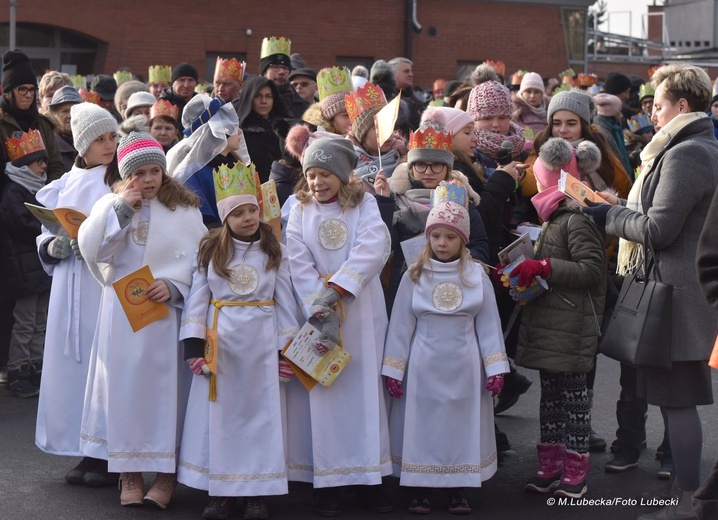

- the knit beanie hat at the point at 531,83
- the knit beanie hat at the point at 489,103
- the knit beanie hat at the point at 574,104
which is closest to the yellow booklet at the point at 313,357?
the knit beanie hat at the point at 489,103

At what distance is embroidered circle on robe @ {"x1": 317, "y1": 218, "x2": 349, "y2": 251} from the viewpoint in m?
5.92

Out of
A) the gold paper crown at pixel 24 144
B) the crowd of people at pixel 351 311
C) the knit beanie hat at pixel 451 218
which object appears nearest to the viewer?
the crowd of people at pixel 351 311

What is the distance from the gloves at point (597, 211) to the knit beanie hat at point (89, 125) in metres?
2.72

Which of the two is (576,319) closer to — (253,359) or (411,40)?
(253,359)

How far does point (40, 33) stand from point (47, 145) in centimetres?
1682

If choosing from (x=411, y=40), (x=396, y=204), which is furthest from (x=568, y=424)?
(x=411, y=40)

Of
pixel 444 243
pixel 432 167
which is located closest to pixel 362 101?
pixel 432 167

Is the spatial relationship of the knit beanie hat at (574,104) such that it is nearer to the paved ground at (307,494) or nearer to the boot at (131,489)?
the paved ground at (307,494)

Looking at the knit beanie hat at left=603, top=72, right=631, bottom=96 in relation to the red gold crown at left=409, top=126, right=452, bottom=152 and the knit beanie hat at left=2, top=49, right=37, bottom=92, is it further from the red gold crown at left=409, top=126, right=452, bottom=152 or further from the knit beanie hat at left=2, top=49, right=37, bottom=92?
the red gold crown at left=409, top=126, right=452, bottom=152

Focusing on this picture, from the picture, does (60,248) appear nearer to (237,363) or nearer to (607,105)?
(237,363)

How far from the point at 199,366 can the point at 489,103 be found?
2.71m

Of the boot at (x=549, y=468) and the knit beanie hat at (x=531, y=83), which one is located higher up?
the knit beanie hat at (x=531, y=83)

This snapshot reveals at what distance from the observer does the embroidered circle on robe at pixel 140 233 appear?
19.5 ft

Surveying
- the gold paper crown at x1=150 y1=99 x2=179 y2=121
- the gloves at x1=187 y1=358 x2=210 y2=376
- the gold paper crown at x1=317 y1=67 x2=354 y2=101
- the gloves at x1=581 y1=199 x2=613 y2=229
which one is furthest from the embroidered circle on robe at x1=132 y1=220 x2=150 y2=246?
the gold paper crown at x1=150 y1=99 x2=179 y2=121
